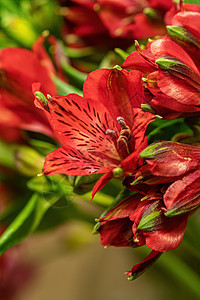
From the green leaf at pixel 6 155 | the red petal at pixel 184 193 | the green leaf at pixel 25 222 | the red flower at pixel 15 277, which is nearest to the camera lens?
the red petal at pixel 184 193

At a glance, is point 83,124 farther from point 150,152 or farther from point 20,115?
point 20,115

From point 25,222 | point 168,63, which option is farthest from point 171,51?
point 25,222

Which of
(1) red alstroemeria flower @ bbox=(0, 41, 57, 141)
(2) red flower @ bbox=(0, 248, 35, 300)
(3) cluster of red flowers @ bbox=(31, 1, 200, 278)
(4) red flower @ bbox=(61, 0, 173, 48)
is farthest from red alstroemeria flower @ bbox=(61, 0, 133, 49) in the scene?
(2) red flower @ bbox=(0, 248, 35, 300)

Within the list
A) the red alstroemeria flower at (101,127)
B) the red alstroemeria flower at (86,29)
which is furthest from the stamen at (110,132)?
the red alstroemeria flower at (86,29)

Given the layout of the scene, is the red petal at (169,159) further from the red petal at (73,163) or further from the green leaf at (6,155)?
the green leaf at (6,155)

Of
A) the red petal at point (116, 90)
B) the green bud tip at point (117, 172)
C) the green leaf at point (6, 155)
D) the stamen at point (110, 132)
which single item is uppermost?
the red petal at point (116, 90)

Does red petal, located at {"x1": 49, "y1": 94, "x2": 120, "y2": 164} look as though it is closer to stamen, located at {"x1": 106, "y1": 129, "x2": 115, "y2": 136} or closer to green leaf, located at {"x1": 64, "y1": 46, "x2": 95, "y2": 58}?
stamen, located at {"x1": 106, "y1": 129, "x2": 115, "y2": 136}

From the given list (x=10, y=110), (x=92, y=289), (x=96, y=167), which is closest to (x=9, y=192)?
(x=10, y=110)

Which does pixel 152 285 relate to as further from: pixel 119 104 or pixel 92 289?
pixel 119 104

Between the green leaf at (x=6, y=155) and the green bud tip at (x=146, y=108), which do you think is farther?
the green leaf at (x=6, y=155)
